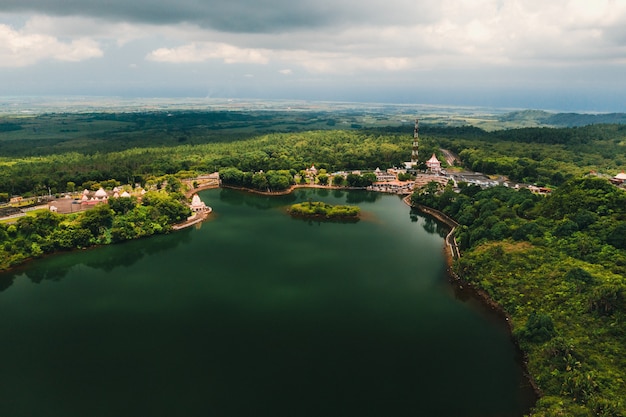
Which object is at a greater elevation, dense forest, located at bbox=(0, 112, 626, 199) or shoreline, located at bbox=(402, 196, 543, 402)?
dense forest, located at bbox=(0, 112, 626, 199)

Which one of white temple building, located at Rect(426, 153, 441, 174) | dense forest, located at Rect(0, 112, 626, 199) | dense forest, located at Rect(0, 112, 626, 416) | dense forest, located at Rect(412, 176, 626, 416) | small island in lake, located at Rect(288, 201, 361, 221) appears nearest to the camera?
dense forest, located at Rect(412, 176, 626, 416)

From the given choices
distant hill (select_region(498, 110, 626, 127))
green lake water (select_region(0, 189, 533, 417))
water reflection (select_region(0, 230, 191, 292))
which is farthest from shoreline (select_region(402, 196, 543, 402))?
distant hill (select_region(498, 110, 626, 127))

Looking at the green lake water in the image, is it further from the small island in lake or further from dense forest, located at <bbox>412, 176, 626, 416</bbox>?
the small island in lake

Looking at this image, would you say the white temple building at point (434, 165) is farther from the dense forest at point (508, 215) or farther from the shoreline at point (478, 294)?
the shoreline at point (478, 294)

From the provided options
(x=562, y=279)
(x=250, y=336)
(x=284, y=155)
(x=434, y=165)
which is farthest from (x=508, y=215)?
(x=284, y=155)

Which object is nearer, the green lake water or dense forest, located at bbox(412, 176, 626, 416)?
dense forest, located at bbox(412, 176, 626, 416)

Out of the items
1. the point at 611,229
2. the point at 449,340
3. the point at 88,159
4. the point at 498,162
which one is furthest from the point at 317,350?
the point at 88,159

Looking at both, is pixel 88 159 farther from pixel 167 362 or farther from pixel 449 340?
pixel 449 340

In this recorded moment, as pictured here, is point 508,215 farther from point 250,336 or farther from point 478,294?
point 250,336
